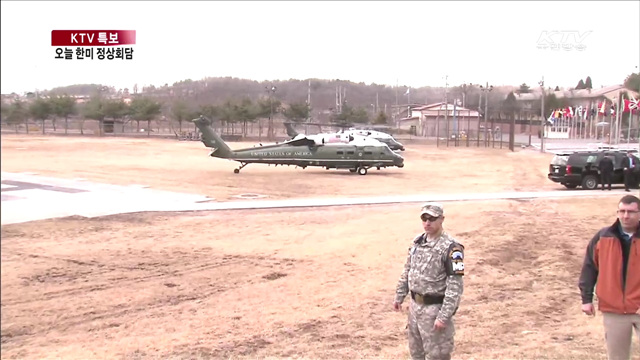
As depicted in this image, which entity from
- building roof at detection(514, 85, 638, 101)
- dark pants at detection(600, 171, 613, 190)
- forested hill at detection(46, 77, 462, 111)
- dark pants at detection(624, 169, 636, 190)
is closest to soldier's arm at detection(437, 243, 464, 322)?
forested hill at detection(46, 77, 462, 111)

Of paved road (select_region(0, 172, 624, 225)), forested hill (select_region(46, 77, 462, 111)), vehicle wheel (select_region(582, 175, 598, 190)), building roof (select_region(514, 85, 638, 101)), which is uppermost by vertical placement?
forested hill (select_region(46, 77, 462, 111))

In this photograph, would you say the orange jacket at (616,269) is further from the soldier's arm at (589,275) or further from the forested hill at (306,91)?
the forested hill at (306,91)

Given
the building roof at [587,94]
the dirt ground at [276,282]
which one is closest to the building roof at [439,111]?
the building roof at [587,94]

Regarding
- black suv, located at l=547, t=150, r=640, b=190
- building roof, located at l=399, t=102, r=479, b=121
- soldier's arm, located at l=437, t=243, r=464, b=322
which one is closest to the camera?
soldier's arm, located at l=437, t=243, r=464, b=322

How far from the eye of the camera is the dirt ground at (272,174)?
78.0 feet

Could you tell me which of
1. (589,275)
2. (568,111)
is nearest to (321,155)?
(568,111)

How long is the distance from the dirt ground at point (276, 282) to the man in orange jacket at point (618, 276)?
1691mm

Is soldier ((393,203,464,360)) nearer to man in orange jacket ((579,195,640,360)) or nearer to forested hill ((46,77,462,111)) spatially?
man in orange jacket ((579,195,640,360))

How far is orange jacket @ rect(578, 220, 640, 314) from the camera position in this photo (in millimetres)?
4904

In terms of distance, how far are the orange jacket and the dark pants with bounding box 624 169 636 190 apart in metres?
20.3

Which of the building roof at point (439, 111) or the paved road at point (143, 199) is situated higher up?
the building roof at point (439, 111)

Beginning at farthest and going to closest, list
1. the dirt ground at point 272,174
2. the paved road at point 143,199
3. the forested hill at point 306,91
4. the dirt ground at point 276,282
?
the forested hill at point 306,91
the dirt ground at point 272,174
the paved road at point 143,199
the dirt ground at point 276,282

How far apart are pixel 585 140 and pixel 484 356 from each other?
19243mm

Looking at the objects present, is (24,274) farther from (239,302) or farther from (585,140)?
(585,140)
